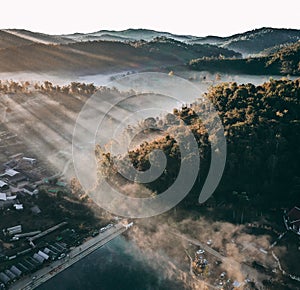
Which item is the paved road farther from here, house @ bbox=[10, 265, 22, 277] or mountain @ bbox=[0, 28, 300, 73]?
mountain @ bbox=[0, 28, 300, 73]

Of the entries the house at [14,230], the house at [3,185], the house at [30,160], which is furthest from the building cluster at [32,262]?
the house at [30,160]

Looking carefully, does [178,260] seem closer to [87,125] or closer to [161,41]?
[87,125]

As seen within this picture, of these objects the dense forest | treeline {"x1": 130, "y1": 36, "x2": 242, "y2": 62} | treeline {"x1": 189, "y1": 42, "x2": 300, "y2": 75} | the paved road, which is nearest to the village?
the paved road

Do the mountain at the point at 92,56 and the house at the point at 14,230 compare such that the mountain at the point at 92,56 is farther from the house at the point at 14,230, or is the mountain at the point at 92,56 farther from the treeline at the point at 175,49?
the house at the point at 14,230


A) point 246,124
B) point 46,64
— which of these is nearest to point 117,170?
point 246,124

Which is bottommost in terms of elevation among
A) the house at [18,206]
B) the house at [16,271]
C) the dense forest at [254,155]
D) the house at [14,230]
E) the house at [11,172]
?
the house at [16,271]
